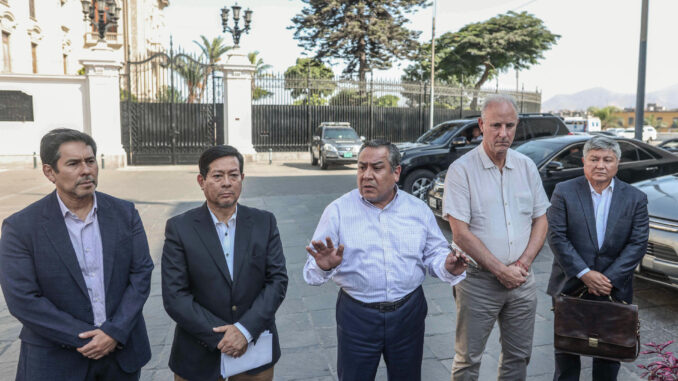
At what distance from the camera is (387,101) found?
24.2 meters

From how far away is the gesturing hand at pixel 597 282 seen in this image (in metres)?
2.92

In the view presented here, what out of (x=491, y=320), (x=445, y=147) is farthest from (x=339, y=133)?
(x=491, y=320)

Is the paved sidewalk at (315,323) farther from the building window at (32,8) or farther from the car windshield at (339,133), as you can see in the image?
the building window at (32,8)

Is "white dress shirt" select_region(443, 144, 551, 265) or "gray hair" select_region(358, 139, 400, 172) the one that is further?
"white dress shirt" select_region(443, 144, 551, 265)

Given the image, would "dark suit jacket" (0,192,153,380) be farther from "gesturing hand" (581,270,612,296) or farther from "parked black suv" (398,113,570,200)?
"parked black suv" (398,113,570,200)

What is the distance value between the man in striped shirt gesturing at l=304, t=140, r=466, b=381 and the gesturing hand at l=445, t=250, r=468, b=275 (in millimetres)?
24

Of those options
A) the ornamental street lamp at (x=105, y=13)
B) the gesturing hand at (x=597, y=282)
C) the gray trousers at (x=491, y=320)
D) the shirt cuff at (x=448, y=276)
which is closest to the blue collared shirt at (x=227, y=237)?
the shirt cuff at (x=448, y=276)

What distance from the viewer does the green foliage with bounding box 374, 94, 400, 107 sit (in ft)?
74.0

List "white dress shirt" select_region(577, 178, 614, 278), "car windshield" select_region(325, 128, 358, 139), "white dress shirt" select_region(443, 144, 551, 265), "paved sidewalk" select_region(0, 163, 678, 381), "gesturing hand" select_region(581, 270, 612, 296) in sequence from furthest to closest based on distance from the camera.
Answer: "car windshield" select_region(325, 128, 358, 139) → "paved sidewalk" select_region(0, 163, 678, 381) → "white dress shirt" select_region(577, 178, 614, 278) → "gesturing hand" select_region(581, 270, 612, 296) → "white dress shirt" select_region(443, 144, 551, 265)

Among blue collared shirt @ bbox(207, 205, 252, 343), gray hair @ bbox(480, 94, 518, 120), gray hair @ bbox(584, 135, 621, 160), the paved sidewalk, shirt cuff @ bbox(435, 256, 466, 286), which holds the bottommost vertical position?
the paved sidewalk

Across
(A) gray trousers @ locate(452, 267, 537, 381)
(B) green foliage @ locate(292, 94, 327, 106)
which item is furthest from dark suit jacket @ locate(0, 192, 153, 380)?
(B) green foliage @ locate(292, 94, 327, 106)

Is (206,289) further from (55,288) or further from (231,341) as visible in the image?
(55,288)

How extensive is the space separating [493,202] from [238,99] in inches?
653

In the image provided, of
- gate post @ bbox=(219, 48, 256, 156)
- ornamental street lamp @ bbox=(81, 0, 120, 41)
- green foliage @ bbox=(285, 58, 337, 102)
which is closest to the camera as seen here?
ornamental street lamp @ bbox=(81, 0, 120, 41)
